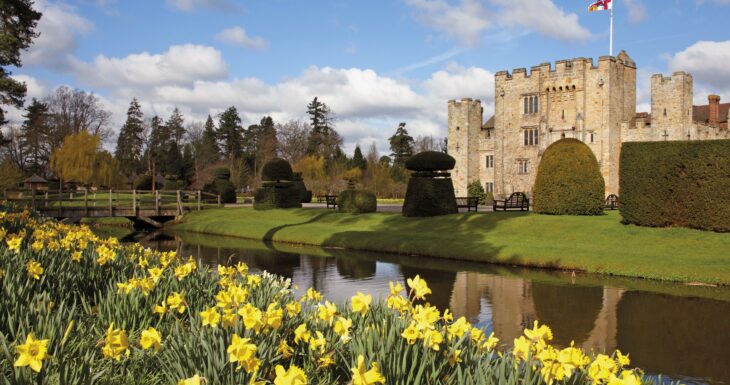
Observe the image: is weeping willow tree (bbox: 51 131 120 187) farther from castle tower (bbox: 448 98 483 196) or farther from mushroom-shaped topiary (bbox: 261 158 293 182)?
castle tower (bbox: 448 98 483 196)

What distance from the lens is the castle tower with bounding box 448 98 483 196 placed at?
184 ft

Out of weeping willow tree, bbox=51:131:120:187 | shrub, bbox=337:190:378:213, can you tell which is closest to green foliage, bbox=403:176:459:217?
shrub, bbox=337:190:378:213

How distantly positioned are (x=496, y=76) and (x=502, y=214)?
29.8 metres

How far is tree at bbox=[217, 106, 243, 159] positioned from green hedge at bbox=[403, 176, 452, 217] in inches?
2763

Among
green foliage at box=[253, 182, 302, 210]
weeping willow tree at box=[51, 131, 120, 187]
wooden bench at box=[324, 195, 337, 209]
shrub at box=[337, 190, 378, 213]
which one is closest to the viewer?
shrub at box=[337, 190, 378, 213]

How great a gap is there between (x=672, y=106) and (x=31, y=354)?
1965 inches

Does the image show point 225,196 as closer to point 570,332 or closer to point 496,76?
point 496,76

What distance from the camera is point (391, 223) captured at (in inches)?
1092

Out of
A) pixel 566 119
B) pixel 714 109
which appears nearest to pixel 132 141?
pixel 566 119

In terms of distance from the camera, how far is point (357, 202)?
1282 inches

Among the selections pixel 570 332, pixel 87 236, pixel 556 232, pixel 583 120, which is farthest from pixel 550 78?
pixel 87 236

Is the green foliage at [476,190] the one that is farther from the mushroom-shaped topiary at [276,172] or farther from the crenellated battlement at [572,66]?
the mushroom-shaped topiary at [276,172]

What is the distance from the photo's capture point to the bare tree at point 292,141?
8575 cm

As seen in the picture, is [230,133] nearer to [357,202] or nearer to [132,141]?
[132,141]
